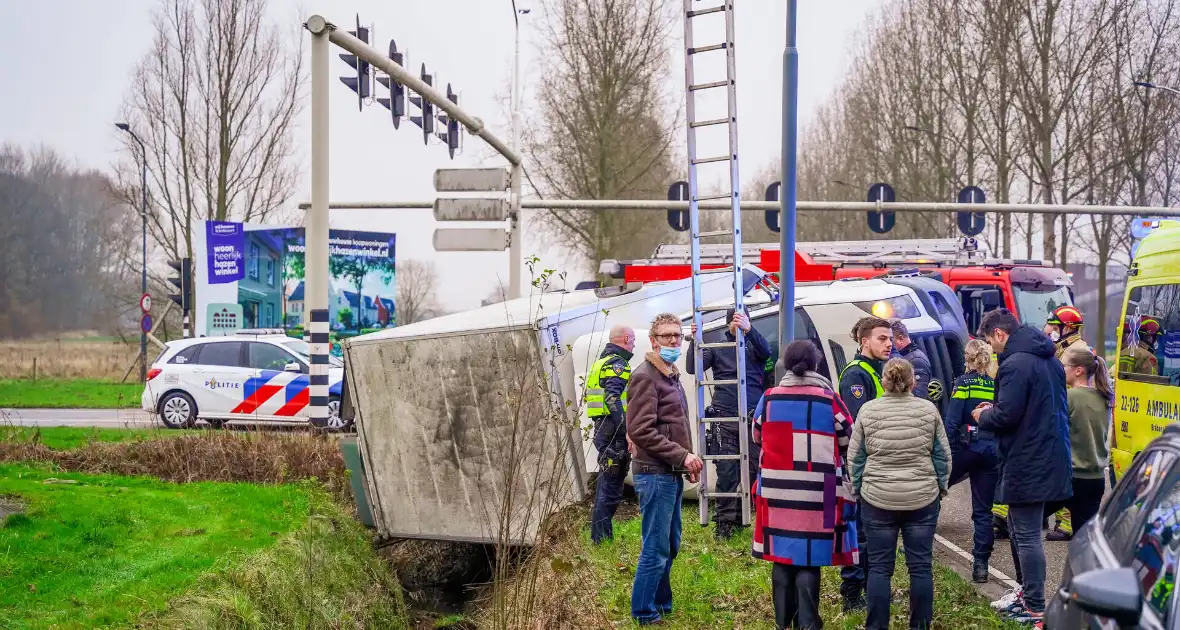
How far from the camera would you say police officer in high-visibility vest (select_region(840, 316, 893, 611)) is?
22.5 feet

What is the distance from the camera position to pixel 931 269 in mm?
18719

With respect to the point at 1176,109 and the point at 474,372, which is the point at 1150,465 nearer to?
the point at 474,372

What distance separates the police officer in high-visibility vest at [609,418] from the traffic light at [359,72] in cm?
530

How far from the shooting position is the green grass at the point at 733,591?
21.5ft

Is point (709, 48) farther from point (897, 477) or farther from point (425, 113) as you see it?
point (425, 113)

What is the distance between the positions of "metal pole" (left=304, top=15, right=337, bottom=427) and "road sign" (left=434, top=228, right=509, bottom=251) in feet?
11.7

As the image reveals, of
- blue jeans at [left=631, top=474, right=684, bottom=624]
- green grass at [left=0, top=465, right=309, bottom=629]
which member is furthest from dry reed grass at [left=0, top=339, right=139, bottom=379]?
blue jeans at [left=631, top=474, right=684, bottom=624]

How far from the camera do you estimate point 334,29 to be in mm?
12055

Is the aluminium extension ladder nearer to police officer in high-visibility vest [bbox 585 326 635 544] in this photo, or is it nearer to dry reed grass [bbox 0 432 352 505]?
police officer in high-visibility vest [bbox 585 326 635 544]

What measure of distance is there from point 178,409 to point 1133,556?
17524 millimetres

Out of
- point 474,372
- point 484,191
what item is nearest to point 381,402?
point 474,372

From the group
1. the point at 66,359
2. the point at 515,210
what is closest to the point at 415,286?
the point at 66,359

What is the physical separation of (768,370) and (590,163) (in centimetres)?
2590

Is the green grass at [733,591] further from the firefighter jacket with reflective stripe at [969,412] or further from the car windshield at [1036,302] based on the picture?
the car windshield at [1036,302]
